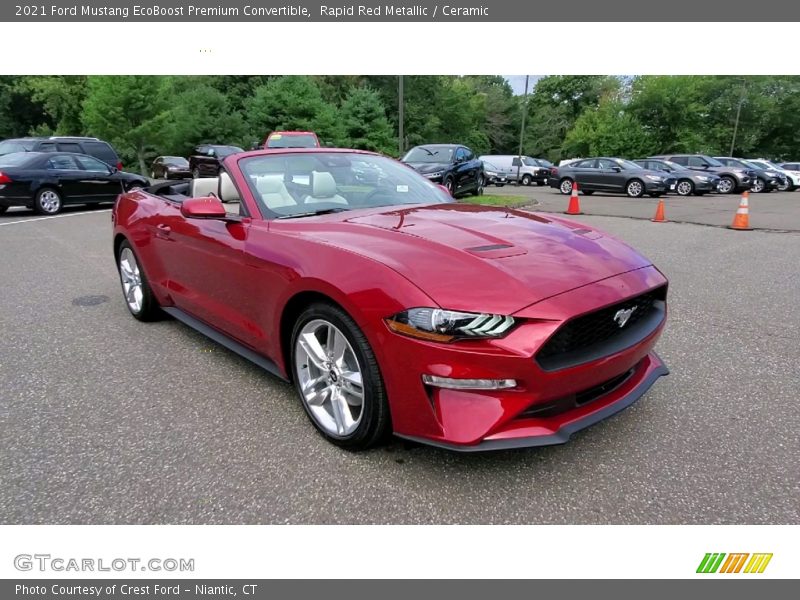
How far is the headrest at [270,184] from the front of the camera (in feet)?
10.9

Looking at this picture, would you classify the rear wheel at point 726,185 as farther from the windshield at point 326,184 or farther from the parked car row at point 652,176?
the windshield at point 326,184

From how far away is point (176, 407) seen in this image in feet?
10.3

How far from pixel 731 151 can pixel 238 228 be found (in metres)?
56.5

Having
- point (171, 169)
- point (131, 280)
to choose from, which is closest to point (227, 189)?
point (131, 280)

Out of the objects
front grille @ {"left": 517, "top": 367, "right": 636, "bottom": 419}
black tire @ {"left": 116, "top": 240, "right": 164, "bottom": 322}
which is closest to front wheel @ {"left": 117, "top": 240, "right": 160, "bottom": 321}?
black tire @ {"left": 116, "top": 240, "right": 164, "bottom": 322}

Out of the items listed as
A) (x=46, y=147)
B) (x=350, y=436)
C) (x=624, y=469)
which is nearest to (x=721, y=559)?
(x=624, y=469)

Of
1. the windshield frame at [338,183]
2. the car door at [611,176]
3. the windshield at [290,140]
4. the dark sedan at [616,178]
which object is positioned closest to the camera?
the windshield frame at [338,183]

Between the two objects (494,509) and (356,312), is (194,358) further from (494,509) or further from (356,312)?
(494,509)

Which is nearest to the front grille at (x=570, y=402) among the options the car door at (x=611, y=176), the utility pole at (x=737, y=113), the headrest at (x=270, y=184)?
the headrest at (x=270, y=184)

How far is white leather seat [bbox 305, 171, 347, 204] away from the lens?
340 cm

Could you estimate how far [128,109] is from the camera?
1284 inches

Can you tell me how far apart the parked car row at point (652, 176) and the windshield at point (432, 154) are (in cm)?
727

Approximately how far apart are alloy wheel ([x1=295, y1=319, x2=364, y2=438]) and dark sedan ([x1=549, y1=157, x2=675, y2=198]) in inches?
736

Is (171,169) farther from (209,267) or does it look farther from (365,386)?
(365,386)
